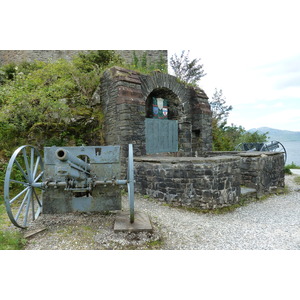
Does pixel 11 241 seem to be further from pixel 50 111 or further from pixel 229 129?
pixel 229 129

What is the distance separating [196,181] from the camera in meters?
5.05

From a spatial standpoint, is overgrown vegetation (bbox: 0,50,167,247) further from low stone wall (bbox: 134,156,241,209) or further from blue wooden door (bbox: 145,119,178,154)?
low stone wall (bbox: 134,156,241,209)

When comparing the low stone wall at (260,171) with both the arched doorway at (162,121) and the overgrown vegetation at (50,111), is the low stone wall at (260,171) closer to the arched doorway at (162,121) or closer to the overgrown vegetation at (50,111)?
the arched doorway at (162,121)

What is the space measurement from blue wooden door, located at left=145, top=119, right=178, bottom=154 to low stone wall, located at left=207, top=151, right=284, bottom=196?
9.31 ft

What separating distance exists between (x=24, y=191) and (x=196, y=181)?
3353 mm

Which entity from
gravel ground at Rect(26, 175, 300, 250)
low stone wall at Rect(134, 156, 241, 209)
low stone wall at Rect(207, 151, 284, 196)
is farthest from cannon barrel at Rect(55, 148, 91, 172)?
low stone wall at Rect(207, 151, 284, 196)

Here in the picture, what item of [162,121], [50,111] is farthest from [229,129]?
[50,111]

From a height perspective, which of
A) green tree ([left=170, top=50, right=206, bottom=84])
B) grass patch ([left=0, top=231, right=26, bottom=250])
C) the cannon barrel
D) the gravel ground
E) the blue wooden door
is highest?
green tree ([left=170, top=50, right=206, bottom=84])

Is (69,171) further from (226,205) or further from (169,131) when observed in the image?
(169,131)

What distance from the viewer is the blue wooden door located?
806cm

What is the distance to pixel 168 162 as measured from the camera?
209 inches

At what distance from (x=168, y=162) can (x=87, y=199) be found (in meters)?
2.13

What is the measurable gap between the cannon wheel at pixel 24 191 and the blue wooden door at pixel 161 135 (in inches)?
151

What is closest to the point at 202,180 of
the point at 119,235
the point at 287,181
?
the point at 119,235
